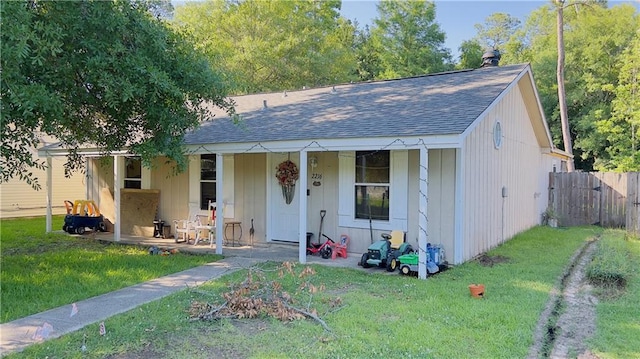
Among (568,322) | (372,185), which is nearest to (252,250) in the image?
(372,185)

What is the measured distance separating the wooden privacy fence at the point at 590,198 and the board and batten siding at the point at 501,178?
1686 mm

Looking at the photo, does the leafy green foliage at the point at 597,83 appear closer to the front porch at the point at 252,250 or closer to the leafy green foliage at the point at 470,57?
the leafy green foliage at the point at 470,57

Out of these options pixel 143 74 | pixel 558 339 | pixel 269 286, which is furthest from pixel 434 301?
pixel 143 74

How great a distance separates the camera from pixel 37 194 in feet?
52.6

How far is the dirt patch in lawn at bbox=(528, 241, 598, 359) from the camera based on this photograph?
4078 millimetres

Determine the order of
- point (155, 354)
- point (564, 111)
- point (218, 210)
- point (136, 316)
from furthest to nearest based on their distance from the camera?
point (564, 111)
point (218, 210)
point (136, 316)
point (155, 354)

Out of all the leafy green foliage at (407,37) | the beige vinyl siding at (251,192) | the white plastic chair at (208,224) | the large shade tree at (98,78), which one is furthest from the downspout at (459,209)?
the leafy green foliage at (407,37)

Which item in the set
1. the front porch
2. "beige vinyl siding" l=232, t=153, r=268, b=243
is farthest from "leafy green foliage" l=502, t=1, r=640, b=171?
"beige vinyl siding" l=232, t=153, r=268, b=243

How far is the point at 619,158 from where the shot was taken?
779 inches

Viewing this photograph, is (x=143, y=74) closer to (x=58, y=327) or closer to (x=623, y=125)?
(x=58, y=327)

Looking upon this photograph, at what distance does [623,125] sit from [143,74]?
22284 mm

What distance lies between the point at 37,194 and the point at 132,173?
269 inches

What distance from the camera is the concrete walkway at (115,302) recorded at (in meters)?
4.35

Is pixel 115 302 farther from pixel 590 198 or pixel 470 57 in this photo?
pixel 470 57
